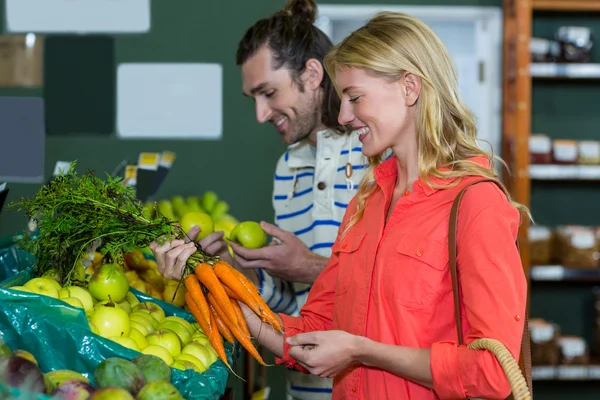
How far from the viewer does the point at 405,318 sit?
1.61 metres

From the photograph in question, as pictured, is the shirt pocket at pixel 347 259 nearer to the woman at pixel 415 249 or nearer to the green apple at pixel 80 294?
the woman at pixel 415 249

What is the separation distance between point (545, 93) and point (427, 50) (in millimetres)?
3552

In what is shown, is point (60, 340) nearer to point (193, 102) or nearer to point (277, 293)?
point (277, 293)

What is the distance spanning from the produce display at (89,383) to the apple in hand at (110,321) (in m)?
0.27

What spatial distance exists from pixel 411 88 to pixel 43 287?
3.14 ft

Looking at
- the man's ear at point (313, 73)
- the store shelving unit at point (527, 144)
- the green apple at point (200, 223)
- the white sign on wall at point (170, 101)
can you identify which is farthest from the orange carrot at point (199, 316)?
the white sign on wall at point (170, 101)

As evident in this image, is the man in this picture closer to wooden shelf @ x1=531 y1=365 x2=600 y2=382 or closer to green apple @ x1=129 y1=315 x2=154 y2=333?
green apple @ x1=129 y1=315 x2=154 y2=333

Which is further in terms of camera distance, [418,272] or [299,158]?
[299,158]

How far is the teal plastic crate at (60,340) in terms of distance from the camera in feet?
5.17

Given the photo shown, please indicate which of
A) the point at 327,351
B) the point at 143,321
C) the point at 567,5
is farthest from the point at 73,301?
the point at 567,5

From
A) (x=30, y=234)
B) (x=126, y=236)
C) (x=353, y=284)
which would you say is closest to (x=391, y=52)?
(x=353, y=284)

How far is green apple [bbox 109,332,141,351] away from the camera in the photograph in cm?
169

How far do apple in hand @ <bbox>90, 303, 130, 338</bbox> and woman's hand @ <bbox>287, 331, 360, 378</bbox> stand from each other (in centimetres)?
40

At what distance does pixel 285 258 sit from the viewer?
2324 mm
